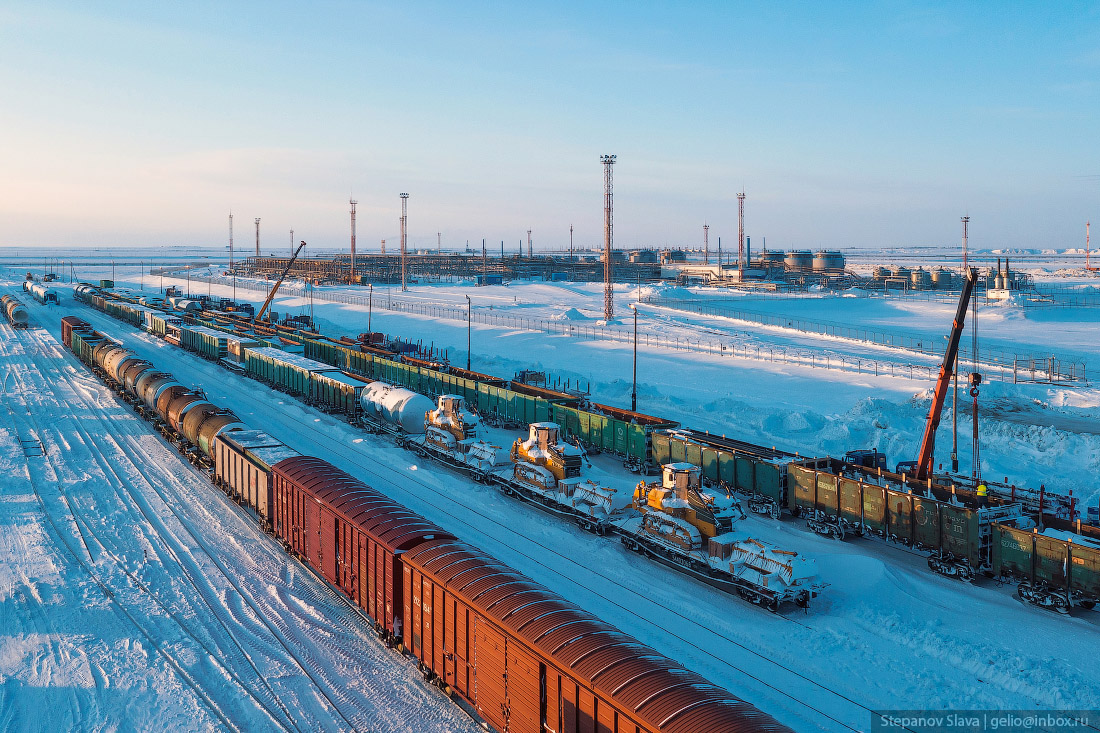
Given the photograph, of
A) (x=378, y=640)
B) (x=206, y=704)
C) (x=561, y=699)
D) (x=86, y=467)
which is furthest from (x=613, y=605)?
(x=86, y=467)

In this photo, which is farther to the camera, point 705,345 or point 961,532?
point 705,345

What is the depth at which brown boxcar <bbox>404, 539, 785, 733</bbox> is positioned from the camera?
11734 mm

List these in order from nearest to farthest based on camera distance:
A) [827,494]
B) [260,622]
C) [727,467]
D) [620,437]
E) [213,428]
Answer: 1. [260,622]
2. [827,494]
3. [727,467]
4. [213,428]
5. [620,437]

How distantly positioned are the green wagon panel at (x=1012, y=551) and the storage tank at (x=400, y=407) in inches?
1023

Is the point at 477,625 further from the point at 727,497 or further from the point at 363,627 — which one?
the point at 727,497

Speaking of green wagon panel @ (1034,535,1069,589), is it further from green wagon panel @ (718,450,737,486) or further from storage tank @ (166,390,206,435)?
storage tank @ (166,390,206,435)

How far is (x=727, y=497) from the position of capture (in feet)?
81.5

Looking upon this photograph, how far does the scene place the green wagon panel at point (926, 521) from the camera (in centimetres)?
2464

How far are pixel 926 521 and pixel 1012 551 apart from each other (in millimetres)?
2662

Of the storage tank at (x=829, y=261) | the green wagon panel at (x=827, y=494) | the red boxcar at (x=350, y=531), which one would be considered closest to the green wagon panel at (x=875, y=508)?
the green wagon panel at (x=827, y=494)

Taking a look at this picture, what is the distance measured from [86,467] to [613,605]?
27007 mm

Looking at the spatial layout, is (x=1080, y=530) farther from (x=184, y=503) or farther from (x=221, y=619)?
(x=184, y=503)

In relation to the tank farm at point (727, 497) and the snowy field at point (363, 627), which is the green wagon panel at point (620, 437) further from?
the snowy field at point (363, 627)

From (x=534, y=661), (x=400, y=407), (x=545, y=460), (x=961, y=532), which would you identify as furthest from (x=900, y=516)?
(x=400, y=407)
